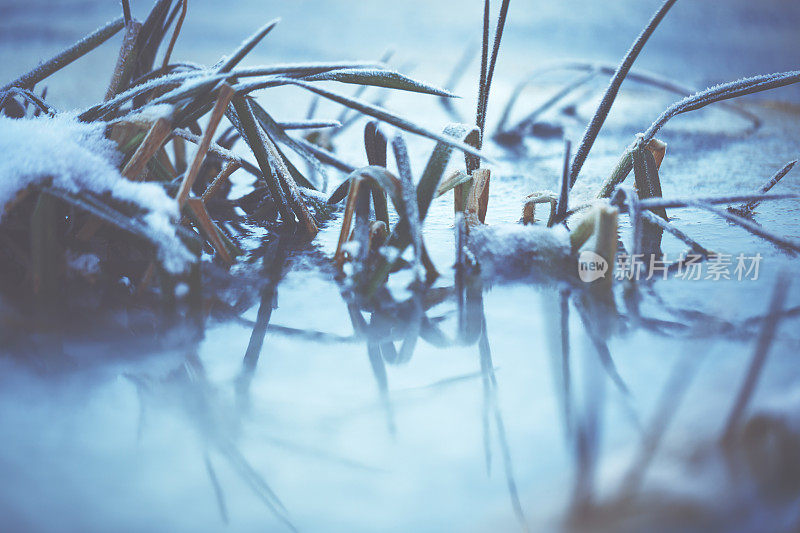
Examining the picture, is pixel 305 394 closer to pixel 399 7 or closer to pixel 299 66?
pixel 299 66

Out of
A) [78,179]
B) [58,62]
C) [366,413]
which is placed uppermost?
[58,62]

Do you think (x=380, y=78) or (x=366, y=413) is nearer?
(x=366, y=413)

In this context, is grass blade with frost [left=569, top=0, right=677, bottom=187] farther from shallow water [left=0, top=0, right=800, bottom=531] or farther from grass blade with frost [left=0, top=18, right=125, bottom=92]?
grass blade with frost [left=0, top=18, right=125, bottom=92]

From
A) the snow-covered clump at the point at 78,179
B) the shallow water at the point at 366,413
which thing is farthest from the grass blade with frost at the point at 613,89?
the snow-covered clump at the point at 78,179

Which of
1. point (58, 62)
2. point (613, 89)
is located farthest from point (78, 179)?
point (613, 89)

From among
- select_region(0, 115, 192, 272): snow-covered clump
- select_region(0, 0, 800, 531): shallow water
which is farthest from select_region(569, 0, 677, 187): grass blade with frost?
select_region(0, 115, 192, 272): snow-covered clump

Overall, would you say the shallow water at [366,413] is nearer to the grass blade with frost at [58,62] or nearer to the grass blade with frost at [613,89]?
the grass blade with frost at [613,89]

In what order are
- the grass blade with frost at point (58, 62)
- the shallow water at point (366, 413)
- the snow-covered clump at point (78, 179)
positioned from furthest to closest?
the grass blade with frost at point (58, 62) < the snow-covered clump at point (78, 179) < the shallow water at point (366, 413)

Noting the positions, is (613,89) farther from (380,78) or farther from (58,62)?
(58,62)
